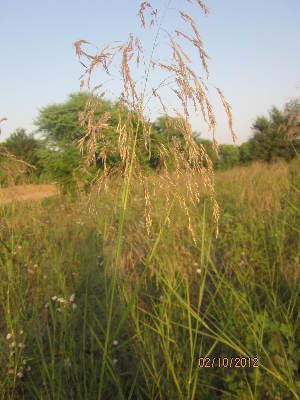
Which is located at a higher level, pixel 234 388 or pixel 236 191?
pixel 236 191

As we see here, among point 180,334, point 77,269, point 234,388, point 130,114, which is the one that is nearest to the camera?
point 130,114

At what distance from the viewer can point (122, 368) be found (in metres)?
1.47

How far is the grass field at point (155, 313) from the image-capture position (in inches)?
37.8

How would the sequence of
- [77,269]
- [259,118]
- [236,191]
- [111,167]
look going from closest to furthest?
[111,167]
[77,269]
[236,191]
[259,118]

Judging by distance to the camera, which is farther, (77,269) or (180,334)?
(77,269)

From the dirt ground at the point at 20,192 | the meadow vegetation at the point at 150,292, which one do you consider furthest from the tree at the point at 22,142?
the meadow vegetation at the point at 150,292

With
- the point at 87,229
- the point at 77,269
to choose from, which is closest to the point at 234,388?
the point at 77,269

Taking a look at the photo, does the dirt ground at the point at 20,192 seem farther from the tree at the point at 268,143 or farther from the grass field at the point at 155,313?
the tree at the point at 268,143

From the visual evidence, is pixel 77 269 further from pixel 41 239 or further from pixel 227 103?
pixel 227 103

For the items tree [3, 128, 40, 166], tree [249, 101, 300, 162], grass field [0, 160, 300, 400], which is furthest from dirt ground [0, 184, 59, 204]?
tree [249, 101, 300, 162]

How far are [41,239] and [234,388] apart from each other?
246 centimetres

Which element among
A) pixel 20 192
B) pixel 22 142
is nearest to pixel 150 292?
pixel 20 192

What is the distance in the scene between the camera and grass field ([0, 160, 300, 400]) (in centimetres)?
96

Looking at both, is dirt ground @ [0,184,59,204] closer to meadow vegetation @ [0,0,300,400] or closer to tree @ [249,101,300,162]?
meadow vegetation @ [0,0,300,400]
